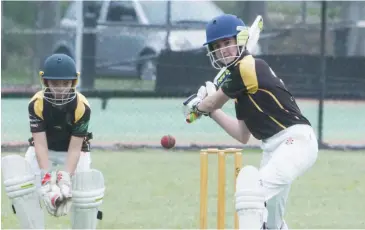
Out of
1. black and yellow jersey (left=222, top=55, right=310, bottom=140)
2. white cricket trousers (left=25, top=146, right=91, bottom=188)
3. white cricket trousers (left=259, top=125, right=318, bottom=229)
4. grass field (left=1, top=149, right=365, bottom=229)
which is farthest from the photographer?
grass field (left=1, top=149, right=365, bottom=229)

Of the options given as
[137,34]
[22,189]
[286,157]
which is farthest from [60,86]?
[137,34]

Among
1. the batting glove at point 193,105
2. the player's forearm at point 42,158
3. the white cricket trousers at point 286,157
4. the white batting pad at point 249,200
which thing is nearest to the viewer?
the white batting pad at point 249,200

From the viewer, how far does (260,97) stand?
212 inches

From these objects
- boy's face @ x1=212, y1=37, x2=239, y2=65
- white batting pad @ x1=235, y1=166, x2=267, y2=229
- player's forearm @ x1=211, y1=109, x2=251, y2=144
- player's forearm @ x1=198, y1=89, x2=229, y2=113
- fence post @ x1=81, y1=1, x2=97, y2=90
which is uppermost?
fence post @ x1=81, y1=1, x2=97, y2=90

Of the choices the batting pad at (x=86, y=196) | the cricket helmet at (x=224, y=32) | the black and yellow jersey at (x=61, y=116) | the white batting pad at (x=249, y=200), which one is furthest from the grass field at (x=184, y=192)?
the white batting pad at (x=249, y=200)

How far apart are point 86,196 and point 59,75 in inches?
31.4

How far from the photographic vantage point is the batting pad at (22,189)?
508 cm

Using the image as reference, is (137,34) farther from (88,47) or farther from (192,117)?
(192,117)

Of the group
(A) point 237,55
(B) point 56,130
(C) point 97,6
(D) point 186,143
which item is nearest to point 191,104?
(A) point 237,55

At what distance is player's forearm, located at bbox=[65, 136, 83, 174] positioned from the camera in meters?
5.64

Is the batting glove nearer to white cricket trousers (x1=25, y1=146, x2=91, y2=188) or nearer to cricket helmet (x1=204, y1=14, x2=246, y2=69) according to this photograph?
cricket helmet (x1=204, y1=14, x2=246, y2=69)

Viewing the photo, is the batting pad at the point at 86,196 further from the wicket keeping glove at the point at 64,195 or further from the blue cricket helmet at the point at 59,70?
the blue cricket helmet at the point at 59,70

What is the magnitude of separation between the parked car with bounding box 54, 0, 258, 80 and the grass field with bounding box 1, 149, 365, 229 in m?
1.61

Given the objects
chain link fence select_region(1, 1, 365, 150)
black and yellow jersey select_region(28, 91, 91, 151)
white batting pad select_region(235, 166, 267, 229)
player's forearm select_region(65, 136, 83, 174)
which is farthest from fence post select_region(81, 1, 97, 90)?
white batting pad select_region(235, 166, 267, 229)
